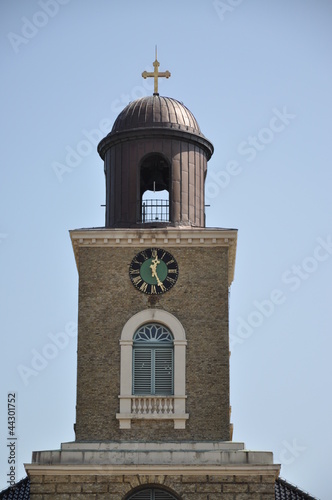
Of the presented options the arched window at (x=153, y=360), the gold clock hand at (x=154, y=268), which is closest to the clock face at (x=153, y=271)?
the gold clock hand at (x=154, y=268)

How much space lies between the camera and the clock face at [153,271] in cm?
3766

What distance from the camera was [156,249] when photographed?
3803cm

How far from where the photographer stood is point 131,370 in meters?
36.9

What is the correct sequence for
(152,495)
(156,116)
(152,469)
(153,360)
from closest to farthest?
(152,469) → (152,495) → (153,360) → (156,116)

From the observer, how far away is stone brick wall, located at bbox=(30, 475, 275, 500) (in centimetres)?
3469

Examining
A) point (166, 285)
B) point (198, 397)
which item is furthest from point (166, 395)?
point (166, 285)

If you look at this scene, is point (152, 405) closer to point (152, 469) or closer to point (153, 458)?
point (153, 458)

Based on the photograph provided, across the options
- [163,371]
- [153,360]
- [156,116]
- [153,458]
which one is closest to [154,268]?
[153,360]

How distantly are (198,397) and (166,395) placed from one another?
924mm

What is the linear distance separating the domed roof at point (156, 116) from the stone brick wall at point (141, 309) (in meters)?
3.97

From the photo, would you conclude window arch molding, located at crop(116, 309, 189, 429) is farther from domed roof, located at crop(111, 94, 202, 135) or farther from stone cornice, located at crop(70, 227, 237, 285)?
domed roof, located at crop(111, 94, 202, 135)

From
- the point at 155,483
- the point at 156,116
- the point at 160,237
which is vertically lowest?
the point at 155,483

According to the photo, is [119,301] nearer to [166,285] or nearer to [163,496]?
[166,285]

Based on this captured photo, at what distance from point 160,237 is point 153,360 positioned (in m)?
3.69
